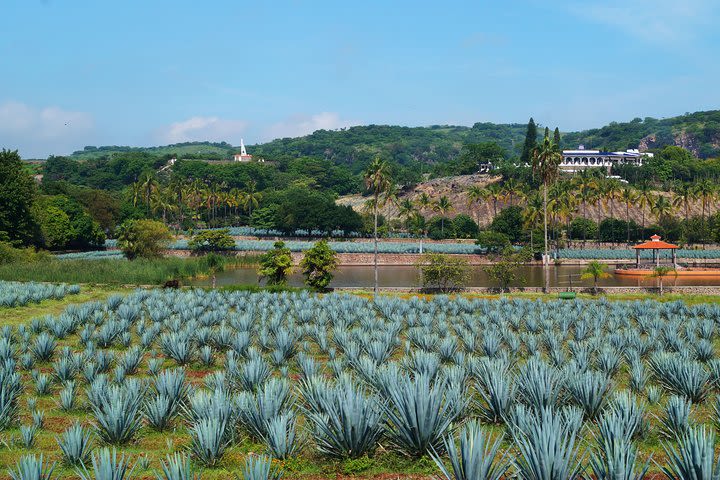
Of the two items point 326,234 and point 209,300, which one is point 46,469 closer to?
point 209,300

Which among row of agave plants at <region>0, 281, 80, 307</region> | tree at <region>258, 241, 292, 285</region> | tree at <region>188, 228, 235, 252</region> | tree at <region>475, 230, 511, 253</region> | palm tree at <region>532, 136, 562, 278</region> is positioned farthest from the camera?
tree at <region>475, 230, 511, 253</region>

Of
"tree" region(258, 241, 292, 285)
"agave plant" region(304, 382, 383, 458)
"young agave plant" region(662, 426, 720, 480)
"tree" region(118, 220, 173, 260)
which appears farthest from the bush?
"young agave plant" region(662, 426, 720, 480)

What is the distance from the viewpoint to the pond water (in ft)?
165

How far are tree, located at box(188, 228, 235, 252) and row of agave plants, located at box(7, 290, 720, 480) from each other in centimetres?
4565

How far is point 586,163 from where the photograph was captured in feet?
504

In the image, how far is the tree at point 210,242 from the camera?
70.8 metres

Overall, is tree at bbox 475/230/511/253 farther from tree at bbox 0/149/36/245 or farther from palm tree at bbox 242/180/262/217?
tree at bbox 0/149/36/245

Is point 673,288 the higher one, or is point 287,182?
point 287,182

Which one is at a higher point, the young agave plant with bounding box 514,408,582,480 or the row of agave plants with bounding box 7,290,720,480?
the young agave plant with bounding box 514,408,582,480

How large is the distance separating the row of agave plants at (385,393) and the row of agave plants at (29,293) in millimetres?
5676

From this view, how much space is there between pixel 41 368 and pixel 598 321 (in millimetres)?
18505

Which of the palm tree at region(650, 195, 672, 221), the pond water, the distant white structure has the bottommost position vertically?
the pond water

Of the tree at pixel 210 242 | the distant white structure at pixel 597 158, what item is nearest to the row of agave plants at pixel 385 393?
the tree at pixel 210 242

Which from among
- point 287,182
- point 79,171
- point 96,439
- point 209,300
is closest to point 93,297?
point 209,300
